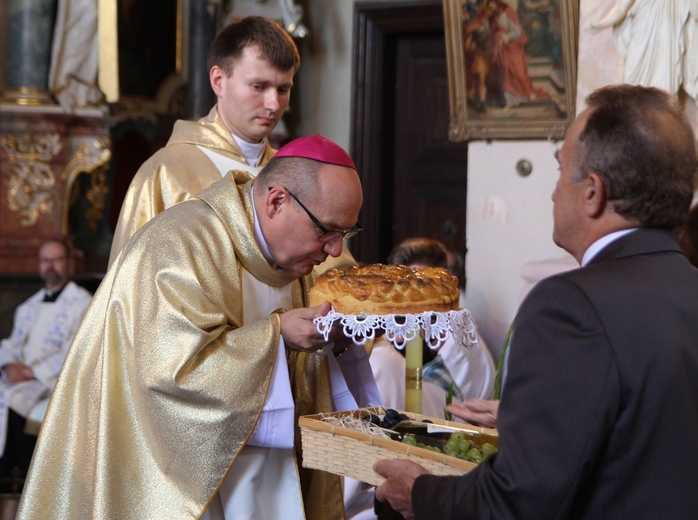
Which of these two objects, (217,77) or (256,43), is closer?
(256,43)

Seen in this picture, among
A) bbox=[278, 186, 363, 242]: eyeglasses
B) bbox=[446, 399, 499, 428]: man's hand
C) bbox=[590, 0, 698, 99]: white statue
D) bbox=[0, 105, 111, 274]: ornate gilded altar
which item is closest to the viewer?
bbox=[278, 186, 363, 242]: eyeglasses

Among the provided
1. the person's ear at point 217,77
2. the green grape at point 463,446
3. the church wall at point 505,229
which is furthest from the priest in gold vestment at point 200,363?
the church wall at point 505,229

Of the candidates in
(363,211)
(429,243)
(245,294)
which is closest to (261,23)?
(245,294)

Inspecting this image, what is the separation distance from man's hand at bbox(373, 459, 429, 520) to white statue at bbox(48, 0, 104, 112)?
5.80 meters

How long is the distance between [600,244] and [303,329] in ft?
2.95

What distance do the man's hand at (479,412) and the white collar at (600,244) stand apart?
988 mm

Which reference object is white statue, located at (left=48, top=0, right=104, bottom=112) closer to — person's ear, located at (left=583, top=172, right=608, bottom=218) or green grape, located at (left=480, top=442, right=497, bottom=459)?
green grape, located at (left=480, top=442, right=497, bottom=459)

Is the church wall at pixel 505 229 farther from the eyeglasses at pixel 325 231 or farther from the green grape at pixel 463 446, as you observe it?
the green grape at pixel 463 446

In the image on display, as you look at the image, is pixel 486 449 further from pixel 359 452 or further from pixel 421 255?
pixel 421 255

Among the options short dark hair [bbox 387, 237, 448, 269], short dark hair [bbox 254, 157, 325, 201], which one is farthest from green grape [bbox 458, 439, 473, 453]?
short dark hair [bbox 387, 237, 448, 269]

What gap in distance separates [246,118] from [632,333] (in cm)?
231

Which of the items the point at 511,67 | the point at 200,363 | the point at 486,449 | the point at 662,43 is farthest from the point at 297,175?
the point at 511,67

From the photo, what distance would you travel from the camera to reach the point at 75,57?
7.65 metres

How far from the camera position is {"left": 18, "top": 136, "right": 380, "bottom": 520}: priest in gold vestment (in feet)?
8.79
